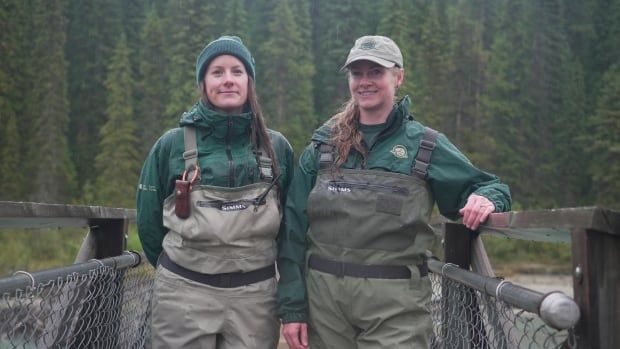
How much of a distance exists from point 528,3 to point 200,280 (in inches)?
1465

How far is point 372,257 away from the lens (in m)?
2.65

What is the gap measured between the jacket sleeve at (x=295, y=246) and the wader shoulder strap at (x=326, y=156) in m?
0.06

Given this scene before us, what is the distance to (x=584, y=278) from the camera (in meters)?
1.81

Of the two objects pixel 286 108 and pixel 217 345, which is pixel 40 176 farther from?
pixel 217 345

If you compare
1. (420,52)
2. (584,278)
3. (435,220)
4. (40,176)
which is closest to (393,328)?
(584,278)

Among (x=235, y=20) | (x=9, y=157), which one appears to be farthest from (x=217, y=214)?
(x=235, y=20)

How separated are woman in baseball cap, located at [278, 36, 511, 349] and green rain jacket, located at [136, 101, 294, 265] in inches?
8.6

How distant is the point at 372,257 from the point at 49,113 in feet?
106

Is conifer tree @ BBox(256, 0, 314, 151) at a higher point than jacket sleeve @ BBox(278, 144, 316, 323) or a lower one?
higher

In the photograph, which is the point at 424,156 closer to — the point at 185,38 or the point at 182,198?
the point at 182,198

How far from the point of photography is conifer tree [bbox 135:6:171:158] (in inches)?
1358

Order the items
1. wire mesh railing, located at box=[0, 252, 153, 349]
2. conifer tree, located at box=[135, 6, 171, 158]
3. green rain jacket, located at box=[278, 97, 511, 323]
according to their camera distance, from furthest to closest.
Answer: conifer tree, located at box=[135, 6, 171, 158]
green rain jacket, located at box=[278, 97, 511, 323]
wire mesh railing, located at box=[0, 252, 153, 349]

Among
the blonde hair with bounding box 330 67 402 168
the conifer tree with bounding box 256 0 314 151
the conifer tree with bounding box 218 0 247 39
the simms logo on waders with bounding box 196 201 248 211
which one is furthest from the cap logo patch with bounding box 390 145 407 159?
the conifer tree with bounding box 218 0 247 39

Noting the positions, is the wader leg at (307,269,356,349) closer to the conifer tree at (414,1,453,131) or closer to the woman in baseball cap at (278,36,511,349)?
the woman in baseball cap at (278,36,511,349)
